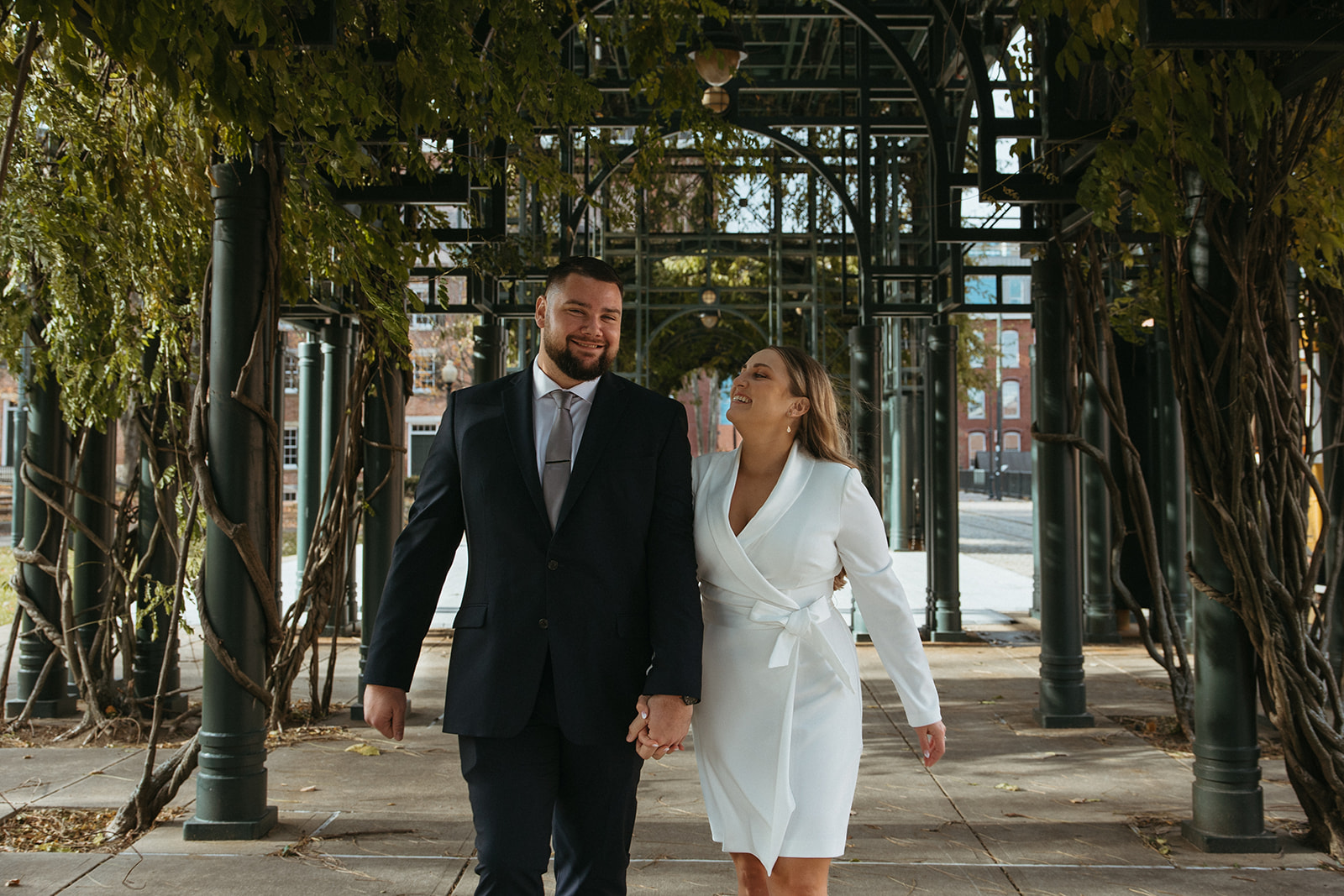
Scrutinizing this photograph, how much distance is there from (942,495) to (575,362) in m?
9.03

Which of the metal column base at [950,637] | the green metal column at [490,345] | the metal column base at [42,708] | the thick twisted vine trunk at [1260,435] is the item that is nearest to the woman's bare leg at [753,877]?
the thick twisted vine trunk at [1260,435]

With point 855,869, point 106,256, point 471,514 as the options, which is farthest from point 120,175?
point 855,869

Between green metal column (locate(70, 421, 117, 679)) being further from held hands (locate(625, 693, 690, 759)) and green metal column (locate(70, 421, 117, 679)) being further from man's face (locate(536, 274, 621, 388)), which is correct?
held hands (locate(625, 693, 690, 759))

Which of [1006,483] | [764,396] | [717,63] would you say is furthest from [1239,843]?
[1006,483]

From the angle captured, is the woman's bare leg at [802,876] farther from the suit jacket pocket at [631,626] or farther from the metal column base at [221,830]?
the metal column base at [221,830]

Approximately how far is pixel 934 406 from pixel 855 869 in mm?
7758

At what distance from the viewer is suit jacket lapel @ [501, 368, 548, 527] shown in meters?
2.87

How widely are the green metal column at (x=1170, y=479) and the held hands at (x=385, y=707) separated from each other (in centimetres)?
882

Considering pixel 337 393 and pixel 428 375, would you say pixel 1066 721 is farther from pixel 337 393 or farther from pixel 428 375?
pixel 428 375

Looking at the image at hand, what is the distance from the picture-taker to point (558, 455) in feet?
9.71

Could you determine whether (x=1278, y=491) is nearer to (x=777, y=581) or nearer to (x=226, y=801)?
(x=777, y=581)

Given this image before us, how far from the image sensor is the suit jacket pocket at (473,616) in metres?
2.84

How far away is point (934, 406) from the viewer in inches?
460

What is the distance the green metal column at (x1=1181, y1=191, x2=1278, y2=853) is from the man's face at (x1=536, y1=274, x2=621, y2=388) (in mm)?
3132
